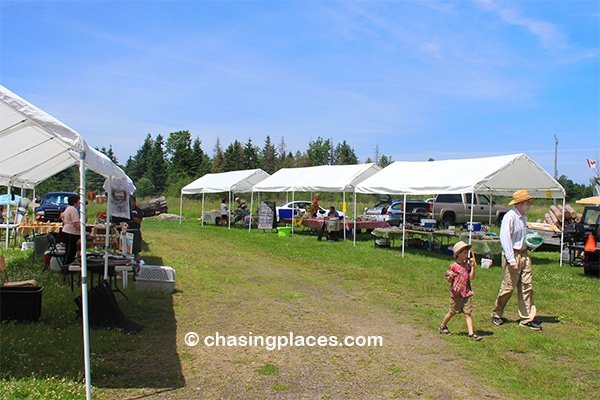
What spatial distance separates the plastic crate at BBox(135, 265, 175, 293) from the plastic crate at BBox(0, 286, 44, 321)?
2.42 meters

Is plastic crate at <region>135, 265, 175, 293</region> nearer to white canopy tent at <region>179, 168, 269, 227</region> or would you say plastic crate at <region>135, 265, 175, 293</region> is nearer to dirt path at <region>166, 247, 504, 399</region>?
dirt path at <region>166, 247, 504, 399</region>

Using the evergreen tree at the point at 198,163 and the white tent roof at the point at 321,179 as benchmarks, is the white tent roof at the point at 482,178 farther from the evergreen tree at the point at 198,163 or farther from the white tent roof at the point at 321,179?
the evergreen tree at the point at 198,163

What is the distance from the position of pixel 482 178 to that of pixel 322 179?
885 centimetres

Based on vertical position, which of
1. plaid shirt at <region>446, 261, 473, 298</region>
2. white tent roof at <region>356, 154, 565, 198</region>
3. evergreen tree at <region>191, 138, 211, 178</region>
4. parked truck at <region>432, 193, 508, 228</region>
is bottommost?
plaid shirt at <region>446, 261, 473, 298</region>

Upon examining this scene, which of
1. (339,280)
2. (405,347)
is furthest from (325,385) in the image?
(339,280)

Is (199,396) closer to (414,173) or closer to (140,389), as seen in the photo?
(140,389)

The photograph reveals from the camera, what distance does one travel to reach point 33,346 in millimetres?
5543

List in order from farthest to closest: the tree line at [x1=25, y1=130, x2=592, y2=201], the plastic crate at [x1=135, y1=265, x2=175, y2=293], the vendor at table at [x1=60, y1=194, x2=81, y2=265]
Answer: the tree line at [x1=25, y1=130, x2=592, y2=201] → the vendor at table at [x1=60, y1=194, x2=81, y2=265] → the plastic crate at [x1=135, y1=265, x2=175, y2=293]

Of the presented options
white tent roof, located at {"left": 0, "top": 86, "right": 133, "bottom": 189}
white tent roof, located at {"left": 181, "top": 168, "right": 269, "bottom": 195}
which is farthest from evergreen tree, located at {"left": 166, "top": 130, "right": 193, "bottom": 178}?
white tent roof, located at {"left": 0, "top": 86, "right": 133, "bottom": 189}

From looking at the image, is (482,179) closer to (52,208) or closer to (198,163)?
(52,208)

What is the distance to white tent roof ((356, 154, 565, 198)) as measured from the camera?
42.2 feet

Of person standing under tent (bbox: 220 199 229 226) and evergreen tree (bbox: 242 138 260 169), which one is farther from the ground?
evergreen tree (bbox: 242 138 260 169)

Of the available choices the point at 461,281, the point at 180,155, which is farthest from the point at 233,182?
the point at 180,155

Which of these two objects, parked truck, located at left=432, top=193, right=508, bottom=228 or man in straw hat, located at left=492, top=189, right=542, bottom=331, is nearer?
man in straw hat, located at left=492, top=189, right=542, bottom=331
